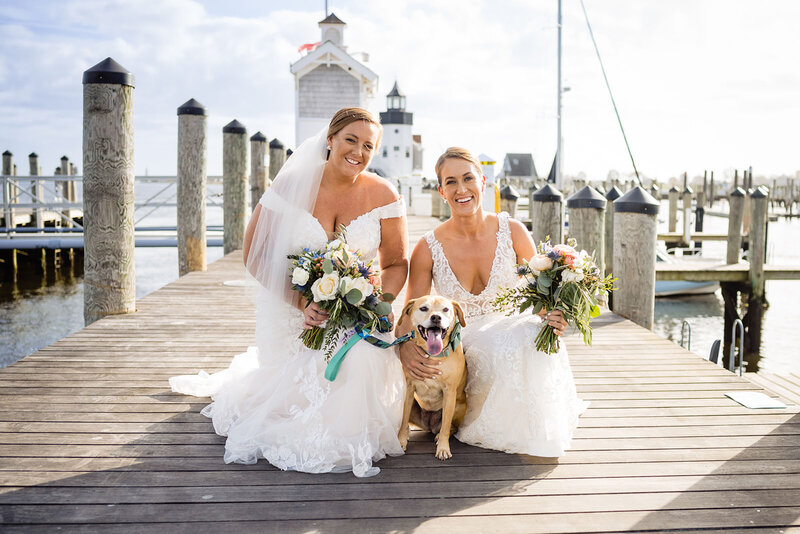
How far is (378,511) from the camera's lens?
265cm

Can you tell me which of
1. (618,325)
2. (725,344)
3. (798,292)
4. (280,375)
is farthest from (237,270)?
(798,292)

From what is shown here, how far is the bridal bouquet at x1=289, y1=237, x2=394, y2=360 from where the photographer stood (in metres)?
3.25

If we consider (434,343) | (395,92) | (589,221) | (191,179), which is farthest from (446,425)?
(395,92)

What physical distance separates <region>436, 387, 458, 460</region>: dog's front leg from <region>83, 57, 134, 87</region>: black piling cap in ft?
13.4

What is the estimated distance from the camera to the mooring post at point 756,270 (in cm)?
1134

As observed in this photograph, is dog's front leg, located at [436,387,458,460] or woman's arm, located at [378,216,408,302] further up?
woman's arm, located at [378,216,408,302]

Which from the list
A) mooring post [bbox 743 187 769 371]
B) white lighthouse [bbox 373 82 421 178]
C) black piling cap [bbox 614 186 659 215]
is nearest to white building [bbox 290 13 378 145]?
white lighthouse [bbox 373 82 421 178]

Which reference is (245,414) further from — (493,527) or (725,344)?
(725,344)

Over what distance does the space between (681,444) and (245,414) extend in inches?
90.4

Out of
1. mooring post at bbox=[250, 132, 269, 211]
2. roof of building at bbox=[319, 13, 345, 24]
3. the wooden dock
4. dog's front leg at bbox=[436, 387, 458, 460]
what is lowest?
the wooden dock

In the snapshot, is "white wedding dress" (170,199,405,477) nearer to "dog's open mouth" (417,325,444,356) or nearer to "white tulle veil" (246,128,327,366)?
"white tulle veil" (246,128,327,366)

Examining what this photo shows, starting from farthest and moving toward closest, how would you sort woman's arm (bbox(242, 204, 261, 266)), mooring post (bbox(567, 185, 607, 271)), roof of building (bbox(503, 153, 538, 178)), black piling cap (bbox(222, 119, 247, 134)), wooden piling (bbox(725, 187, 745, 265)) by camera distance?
roof of building (bbox(503, 153, 538, 178)) → wooden piling (bbox(725, 187, 745, 265)) → black piling cap (bbox(222, 119, 247, 134)) → mooring post (bbox(567, 185, 607, 271)) → woman's arm (bbox(242, 204, 261, 266))

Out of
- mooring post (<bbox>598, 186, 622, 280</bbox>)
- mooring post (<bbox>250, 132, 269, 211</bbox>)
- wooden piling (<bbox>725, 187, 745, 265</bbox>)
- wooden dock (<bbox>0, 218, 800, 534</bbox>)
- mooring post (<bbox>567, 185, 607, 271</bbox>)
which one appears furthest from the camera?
mooring post (<bbox>250, 132, 269, 211</bbox>)

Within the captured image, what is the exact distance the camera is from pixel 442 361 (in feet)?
10.5
